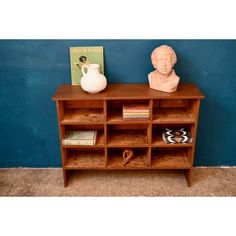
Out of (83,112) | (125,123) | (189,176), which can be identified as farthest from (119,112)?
(189,176)

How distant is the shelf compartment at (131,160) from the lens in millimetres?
2617

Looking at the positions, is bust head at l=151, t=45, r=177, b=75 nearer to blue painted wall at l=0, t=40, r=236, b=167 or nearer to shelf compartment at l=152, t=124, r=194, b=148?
blue painted wall at l=0, t=40, r=236, b=167

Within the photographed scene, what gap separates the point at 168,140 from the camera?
8.23 feet

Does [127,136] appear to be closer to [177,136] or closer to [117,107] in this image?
[117,107]

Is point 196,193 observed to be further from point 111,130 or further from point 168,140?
point 111,130

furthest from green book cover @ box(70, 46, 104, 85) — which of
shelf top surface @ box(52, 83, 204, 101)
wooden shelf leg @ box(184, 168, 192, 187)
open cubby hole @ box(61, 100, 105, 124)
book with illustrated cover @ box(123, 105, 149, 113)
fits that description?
wooden shelf leg @ box(184, 168, 192, 187)

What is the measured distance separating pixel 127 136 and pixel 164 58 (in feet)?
2.66

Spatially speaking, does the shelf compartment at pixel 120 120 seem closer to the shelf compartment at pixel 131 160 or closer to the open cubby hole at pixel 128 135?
the open cubby hole at pixel 128 135

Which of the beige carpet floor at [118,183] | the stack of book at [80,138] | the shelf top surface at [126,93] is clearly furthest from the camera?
the beige carpet floor at [118,183]

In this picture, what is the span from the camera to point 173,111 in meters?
2.58

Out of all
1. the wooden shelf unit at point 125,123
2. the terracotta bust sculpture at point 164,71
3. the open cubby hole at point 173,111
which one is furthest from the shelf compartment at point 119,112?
the terracotta bust sculpture at point 164,71

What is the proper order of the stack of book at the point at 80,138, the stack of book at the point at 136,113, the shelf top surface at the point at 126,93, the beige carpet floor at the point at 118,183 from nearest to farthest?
the shelf top surface at the point at 126,93
the stack of book at the point at 136,113
the stack of book at the point at 80,138
the beige carpet floor at the point at 118,183

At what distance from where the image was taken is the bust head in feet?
7.57

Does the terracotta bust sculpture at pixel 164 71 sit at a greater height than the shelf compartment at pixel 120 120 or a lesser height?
greater
